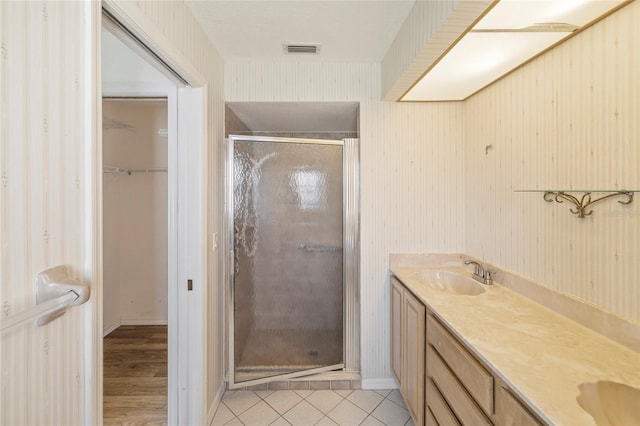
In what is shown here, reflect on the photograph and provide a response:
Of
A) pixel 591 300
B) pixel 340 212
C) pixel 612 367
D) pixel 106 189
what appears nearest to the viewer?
pixel 612 367

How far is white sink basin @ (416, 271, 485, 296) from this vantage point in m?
1.84

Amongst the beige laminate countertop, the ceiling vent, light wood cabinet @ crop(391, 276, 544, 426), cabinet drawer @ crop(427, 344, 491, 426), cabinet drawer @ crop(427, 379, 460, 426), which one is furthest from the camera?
the ceiling vent

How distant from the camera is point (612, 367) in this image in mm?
894

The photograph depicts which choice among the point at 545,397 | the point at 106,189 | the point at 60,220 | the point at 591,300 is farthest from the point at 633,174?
the point at 106,189

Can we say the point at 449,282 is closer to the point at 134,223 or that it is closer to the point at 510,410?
the point at 510,410

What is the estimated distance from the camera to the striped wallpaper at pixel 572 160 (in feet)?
3.42

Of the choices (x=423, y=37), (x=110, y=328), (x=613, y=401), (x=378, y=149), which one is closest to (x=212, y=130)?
(x=378, y=149)

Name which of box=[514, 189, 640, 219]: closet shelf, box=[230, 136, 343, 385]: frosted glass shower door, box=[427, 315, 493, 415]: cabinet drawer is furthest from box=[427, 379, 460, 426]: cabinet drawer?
box=[514, 189, 640, 219]: closet shelf

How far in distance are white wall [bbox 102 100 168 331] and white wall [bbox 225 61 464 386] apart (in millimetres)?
1536

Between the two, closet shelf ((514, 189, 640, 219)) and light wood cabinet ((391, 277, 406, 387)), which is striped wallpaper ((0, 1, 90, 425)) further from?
closet shelf ((514, 189, 640, 219))

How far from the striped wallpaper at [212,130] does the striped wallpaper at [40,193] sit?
28.0 inches

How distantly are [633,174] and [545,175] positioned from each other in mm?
396

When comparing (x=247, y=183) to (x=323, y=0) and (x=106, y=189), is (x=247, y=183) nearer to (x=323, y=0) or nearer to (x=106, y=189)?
(x=323, y=0)

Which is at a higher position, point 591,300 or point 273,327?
point 591,300
